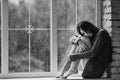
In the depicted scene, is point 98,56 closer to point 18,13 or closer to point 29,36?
point 29,36

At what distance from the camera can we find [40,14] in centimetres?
402

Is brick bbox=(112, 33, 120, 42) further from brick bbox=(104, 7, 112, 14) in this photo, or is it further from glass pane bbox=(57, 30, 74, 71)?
glass pane bbox=(57, 30, 74, 71)

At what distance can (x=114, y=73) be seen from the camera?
12.5ft

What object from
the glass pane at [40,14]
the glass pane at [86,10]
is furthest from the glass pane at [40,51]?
the glass pane at [86,10]

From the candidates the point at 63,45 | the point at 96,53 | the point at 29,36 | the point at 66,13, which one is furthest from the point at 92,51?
the point at 29,36

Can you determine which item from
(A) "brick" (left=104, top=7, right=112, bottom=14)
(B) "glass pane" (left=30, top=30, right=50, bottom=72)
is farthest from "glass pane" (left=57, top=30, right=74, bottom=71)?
(A) "brick" (left=104, top=7, right=112, bottom=14)

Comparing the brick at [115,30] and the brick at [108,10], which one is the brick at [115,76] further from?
the brick at [108,10]

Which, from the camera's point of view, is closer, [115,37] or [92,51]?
[92,51]

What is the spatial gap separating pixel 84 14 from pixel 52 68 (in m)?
0.80

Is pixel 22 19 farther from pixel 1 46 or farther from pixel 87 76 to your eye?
pixel 87 76

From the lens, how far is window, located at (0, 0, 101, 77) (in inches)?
155

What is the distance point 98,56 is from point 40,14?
0.93 m

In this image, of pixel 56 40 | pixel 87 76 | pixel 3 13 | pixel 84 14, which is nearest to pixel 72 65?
pixel 87 76

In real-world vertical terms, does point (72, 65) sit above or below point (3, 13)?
below
